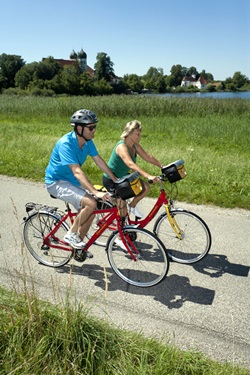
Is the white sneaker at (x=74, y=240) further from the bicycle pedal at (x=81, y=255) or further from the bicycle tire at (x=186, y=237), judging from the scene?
the bicycle tire at (x=186, y=237)

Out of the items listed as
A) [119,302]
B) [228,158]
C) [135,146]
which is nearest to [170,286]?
[119,302]

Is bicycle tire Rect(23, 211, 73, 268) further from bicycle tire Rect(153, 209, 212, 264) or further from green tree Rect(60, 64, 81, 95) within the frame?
green tree Rect(60, 64, 81, 95)

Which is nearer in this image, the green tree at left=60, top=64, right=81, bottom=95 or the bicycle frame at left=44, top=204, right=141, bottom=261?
the bicycle frame at left=44, top=204, right=141, bottom=261

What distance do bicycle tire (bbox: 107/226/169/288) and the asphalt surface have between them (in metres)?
0.12

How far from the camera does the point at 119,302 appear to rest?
12.2 ft

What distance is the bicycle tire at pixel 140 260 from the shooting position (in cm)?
385

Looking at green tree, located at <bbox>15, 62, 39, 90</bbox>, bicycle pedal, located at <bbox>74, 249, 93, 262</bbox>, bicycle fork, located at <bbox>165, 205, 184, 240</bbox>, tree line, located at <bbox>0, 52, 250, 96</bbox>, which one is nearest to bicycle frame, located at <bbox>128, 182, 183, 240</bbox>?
bicycle fork, located at <bbox>165, 205, 184, 240</bbox>

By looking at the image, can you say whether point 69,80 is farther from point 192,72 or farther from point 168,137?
point 192,72

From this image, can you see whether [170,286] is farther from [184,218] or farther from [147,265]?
[184,218]

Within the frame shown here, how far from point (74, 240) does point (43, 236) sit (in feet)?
2.21

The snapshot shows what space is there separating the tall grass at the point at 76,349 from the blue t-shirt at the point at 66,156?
1642mm

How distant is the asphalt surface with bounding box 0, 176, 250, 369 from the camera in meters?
3.13

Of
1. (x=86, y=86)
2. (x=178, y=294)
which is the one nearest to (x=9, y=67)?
(x=86, y=86)

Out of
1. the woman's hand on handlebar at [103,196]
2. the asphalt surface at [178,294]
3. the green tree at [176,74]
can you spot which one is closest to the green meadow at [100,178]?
the asphalt surface at [178,294]
